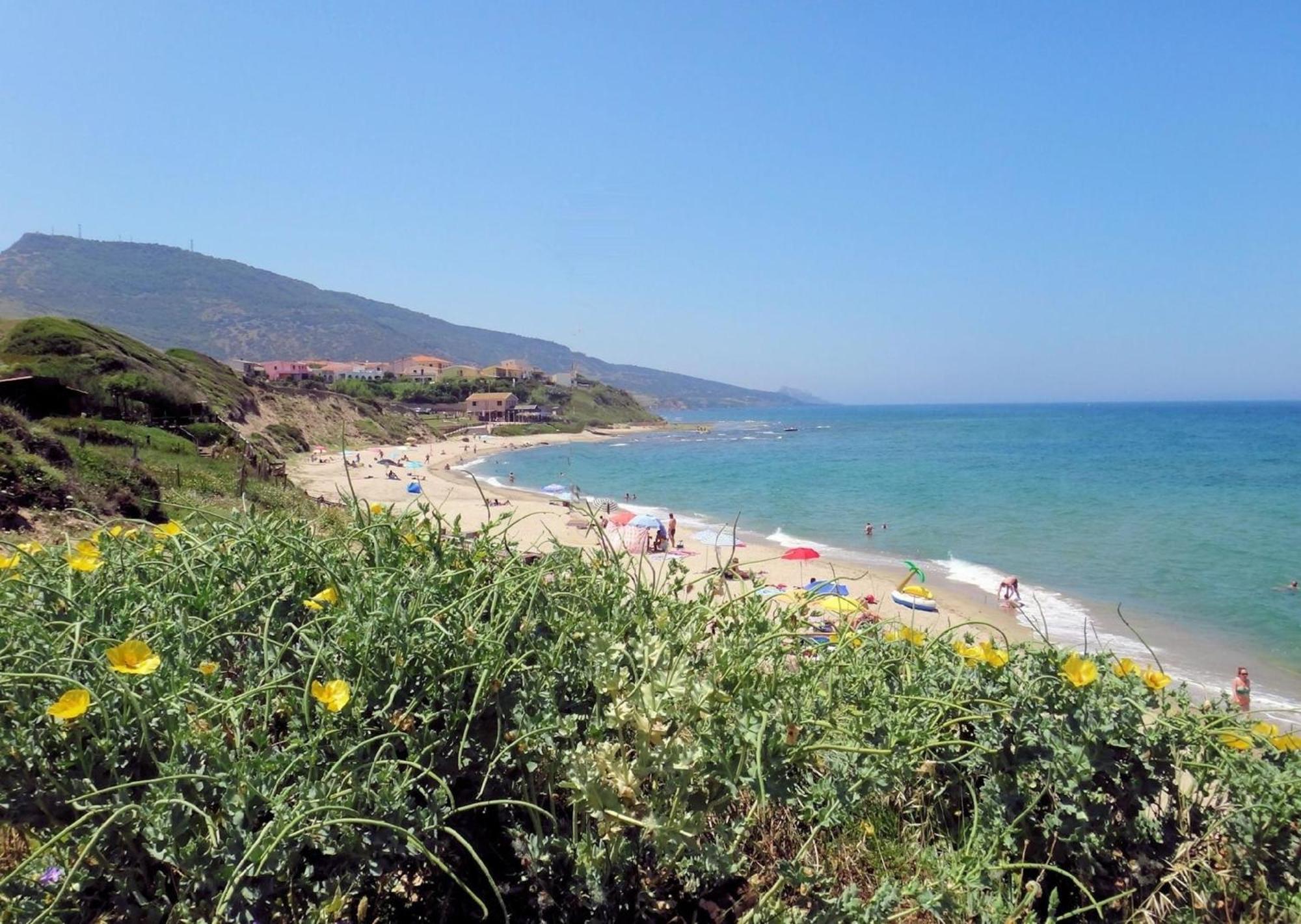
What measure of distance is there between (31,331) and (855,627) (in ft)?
112

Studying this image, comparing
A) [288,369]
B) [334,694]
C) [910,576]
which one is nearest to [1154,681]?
[334,694]

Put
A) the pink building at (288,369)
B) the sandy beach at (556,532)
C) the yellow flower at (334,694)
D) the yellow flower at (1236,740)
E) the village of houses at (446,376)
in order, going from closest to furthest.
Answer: the yellow flower at (334,694) → the yellow flower at (1236,740) → the sandy beach at (556,532) → the village of houses at (446,376) → the pink building at (288,369)

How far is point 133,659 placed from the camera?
1.34 m

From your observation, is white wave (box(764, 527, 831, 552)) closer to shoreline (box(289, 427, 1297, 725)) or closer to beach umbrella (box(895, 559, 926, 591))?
shoreline (box(289, 427, 1297, 725))

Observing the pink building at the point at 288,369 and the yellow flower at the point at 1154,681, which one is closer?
the yellow flower at the point at 1154,681

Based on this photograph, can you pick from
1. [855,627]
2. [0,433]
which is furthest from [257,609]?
[0,433]

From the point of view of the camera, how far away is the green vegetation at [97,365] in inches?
926

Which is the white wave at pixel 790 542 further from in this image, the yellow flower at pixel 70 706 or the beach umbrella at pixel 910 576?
the yellow flower at pixel 70 706

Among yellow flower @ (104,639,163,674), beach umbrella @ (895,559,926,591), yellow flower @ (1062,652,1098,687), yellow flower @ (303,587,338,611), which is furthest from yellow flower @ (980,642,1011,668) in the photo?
yellow flower @ (104,639,163,674)

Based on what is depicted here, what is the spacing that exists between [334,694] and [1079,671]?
1579mm

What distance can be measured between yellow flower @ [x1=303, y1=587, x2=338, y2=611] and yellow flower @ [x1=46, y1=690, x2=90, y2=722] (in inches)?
17.0

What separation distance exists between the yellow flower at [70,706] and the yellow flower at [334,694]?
34 centimetres

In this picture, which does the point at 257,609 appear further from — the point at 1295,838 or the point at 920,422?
the point at 920,422

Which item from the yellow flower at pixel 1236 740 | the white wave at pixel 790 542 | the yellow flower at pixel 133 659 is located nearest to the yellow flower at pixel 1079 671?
the yellow flower at pixel 1236 740
